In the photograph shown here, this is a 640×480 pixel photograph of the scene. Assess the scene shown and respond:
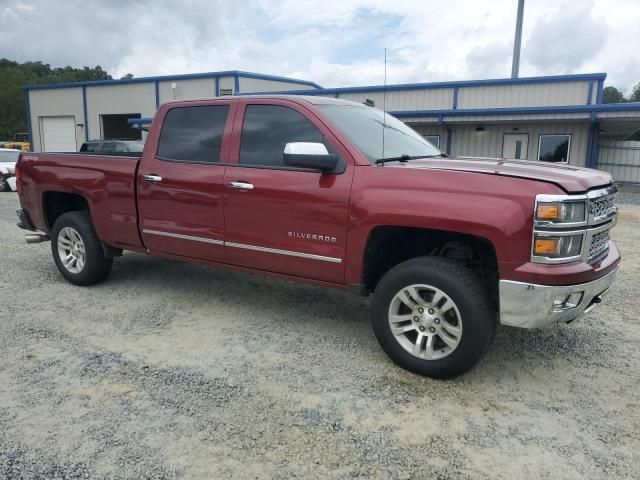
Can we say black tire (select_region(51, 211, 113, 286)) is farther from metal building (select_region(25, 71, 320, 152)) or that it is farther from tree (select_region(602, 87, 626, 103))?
tree (select_region(602, 87, 626, 103))

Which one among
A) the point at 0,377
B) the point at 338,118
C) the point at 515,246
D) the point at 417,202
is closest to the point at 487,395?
the point at 515,246

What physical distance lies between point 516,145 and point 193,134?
17.1 meters

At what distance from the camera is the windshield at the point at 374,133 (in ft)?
13.7

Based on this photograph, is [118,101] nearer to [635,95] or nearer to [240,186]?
Result: [240,186]

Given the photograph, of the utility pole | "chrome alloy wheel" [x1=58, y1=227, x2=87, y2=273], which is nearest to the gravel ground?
"chrome alloy wheel" [x1=58, y1=227, x2=87, y2=273]

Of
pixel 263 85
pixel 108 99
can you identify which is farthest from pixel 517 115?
pixel 108 99

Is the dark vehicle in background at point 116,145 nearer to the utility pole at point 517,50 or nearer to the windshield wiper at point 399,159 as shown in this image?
the windshield wiper at point 399,159

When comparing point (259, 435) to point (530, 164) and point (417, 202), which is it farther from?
point (530, 164)

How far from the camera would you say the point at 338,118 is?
169 inches

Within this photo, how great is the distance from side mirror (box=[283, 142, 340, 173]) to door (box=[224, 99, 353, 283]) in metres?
0.15

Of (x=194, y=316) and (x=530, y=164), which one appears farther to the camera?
(x=194, y=316)

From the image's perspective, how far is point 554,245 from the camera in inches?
127

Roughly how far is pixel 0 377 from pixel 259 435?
200cm

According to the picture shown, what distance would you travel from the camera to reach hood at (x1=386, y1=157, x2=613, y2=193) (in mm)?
3330
